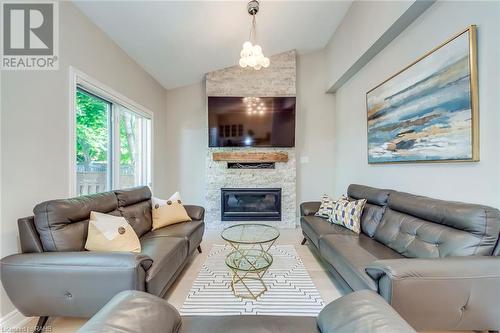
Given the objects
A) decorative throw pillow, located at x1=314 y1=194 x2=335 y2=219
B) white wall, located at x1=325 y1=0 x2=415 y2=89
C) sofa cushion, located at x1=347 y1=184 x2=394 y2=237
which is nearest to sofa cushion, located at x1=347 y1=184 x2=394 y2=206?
sofa cushion, located at x1=347 y1=184 x2=394 y2=237

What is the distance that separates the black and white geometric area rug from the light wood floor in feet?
0.21

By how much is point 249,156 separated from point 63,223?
Result: 315 centimetres

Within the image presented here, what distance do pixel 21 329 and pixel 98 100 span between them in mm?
2400

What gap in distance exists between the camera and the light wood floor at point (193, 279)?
1.77 m

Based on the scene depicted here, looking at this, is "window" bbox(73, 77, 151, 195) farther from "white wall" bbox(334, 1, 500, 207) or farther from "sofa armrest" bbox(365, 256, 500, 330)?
"white wall" bbox(334, 1, 500, 207)

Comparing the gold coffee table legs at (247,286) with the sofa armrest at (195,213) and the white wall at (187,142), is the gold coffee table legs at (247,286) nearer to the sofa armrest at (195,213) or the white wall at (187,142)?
the sofa armrest at (195,213)

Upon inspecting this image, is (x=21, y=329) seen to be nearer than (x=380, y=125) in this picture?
Yes

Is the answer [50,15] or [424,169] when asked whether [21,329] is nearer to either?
[50,15]

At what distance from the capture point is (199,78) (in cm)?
472

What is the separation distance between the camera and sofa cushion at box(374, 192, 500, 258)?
60.7 inches

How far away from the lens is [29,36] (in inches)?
77.3

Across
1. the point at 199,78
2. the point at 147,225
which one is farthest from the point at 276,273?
the point at 199,78

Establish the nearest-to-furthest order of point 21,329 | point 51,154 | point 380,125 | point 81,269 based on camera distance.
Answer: point 81,269, point 21,329, point 51,154, point 380,125

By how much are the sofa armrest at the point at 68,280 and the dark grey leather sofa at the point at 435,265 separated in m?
1.59
